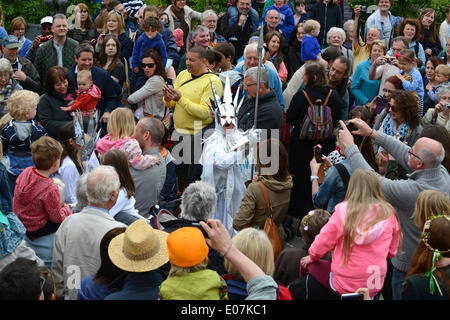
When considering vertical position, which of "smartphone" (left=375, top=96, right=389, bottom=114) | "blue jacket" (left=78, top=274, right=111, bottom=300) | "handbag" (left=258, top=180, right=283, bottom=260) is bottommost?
"handbag" (left=258, top=180, right=283, bottom=260)

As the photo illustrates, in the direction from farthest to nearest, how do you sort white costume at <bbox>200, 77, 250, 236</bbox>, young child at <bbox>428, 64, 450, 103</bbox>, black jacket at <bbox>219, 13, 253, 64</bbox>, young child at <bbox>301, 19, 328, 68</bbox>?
1. black jacket at <bbox>219, 13, 253, 64</bbox>
2. young child at <bbox>301, 19, 328, 68</bbox>
3. young child at <bbox>428, 64, 450, 103</bbox>
4. white costume at <bbox>200, 77, 250, 236</bbox>

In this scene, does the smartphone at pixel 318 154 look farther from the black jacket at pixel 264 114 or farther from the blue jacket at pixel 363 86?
the blue jacket at pixel 363 86

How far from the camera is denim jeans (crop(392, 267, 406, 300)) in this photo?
4.65 meters

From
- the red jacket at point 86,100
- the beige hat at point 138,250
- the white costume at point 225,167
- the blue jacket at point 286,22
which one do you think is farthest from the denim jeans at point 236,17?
the beige hat at point 138,250

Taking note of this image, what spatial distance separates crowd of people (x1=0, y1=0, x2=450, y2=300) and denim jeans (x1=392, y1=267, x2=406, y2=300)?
16 millimetres

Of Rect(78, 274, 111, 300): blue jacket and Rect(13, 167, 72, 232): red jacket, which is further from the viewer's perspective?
Rect(13, 167, 72, 232): red jacket

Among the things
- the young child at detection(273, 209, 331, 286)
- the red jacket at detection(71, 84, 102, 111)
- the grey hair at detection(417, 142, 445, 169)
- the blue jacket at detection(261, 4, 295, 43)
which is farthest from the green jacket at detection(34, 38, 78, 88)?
the grey hair at detection(417, 142, 445, 169)

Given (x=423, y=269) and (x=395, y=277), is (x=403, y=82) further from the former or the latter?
(x=423, y=269)

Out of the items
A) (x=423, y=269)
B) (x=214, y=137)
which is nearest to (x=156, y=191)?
(x=214, y=137)

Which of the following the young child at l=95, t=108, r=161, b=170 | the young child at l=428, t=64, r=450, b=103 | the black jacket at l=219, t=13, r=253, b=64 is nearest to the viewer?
the young child at l=95, t=108, r=161, b=170

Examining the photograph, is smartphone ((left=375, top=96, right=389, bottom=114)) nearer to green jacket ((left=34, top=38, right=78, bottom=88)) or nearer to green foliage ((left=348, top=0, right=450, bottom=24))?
green jacket ((left=34, top=38, right=78, bottom=88))

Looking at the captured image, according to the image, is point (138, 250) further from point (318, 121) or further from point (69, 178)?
point (318, 121)

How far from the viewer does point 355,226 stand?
386cm

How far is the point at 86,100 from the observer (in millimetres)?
7133
